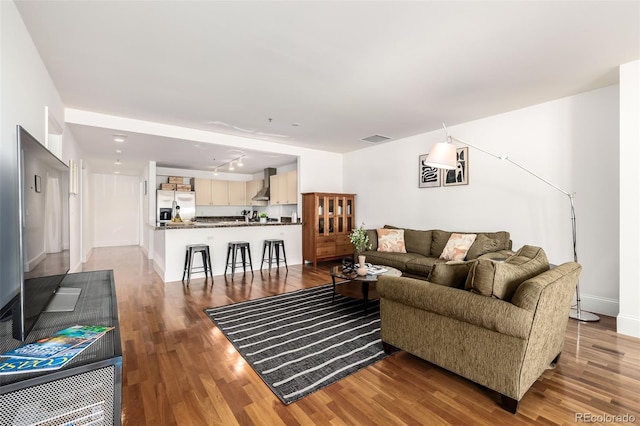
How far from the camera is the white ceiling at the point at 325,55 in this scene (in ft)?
6.83

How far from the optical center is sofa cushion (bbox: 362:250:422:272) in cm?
459

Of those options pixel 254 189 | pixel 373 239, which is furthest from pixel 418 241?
pixel 254 189

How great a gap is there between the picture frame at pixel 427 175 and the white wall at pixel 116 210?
919 cm

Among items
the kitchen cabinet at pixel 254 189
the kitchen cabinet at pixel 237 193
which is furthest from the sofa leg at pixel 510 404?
the kitchen cabinet at pixel 237 193

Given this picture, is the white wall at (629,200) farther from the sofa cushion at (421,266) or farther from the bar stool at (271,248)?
the bar stool at (271,248)

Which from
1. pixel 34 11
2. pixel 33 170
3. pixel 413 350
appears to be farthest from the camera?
pixel 413 350

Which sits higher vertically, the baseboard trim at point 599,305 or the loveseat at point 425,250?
the loveseat at point 425,250

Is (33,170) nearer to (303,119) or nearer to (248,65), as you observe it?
(248,65)

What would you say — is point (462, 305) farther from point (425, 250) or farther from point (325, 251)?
point (325, 251)

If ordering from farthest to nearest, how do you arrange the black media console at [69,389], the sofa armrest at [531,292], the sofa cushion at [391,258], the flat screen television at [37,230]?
the sofa cushion at [391,258] → the sofa armrest at [531,292] → the flat screen television at [37,230] → the black media console at [69,389]

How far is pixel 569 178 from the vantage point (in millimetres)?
3723

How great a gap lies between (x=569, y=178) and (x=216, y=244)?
553 centimetres

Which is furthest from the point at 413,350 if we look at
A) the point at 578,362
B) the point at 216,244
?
the point at 216,244

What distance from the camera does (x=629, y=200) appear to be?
9.56ft
